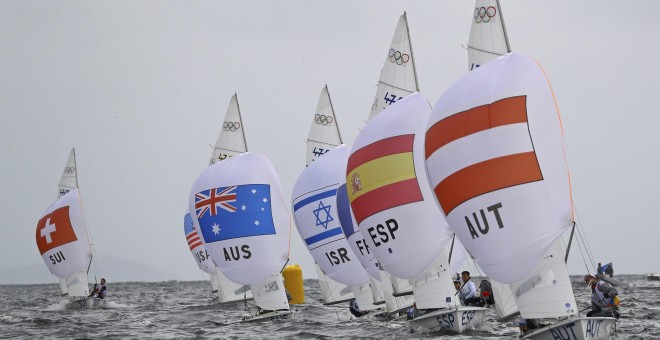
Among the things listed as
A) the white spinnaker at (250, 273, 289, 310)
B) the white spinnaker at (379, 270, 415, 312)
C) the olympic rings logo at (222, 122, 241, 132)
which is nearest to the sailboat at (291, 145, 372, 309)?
the white spinnaker at (250, 273, 289, 310)

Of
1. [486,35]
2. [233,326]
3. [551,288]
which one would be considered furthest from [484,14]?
[233,326]

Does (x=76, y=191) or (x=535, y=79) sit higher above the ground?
(x=76, y=191)

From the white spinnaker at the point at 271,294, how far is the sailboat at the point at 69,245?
48.2ft

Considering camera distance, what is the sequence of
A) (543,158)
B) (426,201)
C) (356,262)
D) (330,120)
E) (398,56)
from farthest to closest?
1. (330,120)
2. (356,262)
3. (398,56)
4. (426,201)
5. (543,158)

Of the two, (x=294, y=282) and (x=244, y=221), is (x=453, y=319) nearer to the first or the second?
(x=244, y=221)

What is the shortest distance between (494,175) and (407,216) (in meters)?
4.82

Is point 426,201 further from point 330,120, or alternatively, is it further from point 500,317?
point 330,120

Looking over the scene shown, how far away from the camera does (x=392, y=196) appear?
22.4m

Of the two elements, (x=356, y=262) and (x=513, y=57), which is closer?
(x=513, y=57)

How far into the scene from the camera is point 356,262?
29.1 m

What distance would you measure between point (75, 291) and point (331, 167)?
687 inches

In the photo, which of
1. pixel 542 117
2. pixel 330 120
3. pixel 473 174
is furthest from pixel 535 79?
pixel 330 120

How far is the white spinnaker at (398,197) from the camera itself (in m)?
22.2

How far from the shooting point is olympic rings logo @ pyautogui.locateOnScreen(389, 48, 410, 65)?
26.9 meters
